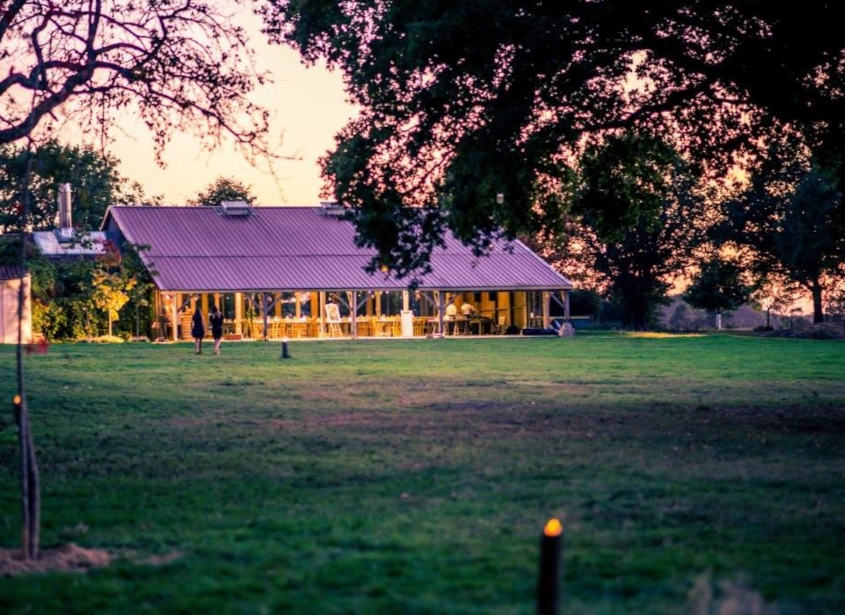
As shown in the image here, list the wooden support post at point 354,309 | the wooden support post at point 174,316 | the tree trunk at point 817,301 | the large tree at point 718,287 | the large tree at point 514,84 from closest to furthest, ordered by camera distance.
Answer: the large tree at point 514,84 → the wooden support post at point 174,316 → the wooden support post at point 354,309 → the tree trunk at point 817,301 → the large tree at point 718,287

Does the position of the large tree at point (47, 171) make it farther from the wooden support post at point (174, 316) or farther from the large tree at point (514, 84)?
the wooden support post at point (174, 316)

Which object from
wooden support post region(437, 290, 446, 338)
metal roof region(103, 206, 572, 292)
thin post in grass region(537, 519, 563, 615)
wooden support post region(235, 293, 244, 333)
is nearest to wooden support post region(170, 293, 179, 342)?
metal roof region(103, 206, 572, 292)

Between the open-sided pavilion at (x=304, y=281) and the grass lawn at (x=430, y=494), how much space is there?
28736mm

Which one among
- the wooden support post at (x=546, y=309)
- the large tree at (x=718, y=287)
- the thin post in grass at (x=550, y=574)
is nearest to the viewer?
the thin post in grass at (x=550, y=574)

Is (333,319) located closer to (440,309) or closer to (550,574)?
(440,309)

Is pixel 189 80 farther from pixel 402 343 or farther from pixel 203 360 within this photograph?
pixel 402 343

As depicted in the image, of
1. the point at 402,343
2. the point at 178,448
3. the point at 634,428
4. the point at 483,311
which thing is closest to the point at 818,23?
the point at 634,428

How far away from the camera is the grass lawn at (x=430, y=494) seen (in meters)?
7.27

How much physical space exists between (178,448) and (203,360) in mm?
19578

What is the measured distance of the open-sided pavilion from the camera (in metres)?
53.1

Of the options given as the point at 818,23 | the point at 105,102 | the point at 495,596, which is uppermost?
the point at 818,23

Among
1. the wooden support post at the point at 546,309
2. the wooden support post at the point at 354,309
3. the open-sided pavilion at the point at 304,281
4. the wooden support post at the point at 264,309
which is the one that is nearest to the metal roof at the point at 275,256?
the open-sided pavilion at the point at 304,281

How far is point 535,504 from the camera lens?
33.6 feet

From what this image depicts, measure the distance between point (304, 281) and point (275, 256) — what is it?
287 cm
